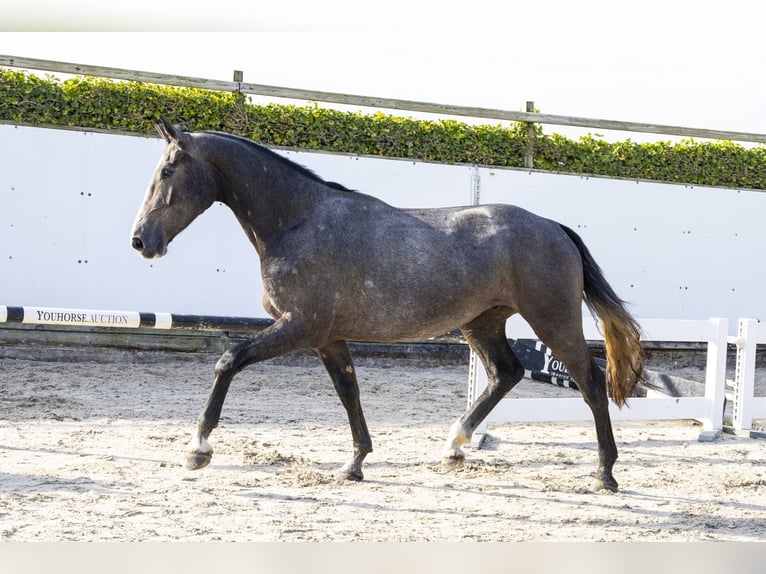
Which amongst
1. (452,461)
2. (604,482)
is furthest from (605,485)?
(452,461)

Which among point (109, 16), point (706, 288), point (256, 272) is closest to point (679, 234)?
point (706, 288)

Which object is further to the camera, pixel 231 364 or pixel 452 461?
pixel 452 461

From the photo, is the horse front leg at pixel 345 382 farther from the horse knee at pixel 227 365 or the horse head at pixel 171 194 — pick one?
the horse head at pixel 171 194

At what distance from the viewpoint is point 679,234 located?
10.3 metres

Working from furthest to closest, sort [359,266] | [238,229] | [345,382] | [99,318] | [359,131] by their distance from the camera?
1. [359,131]
2. [238,229]
3. [99,318]
4. [345,382]
5. [359,266]

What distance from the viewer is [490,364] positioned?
4.67 m

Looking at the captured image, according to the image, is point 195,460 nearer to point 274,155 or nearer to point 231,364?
point 231,364

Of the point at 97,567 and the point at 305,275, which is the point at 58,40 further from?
the point at 97,567

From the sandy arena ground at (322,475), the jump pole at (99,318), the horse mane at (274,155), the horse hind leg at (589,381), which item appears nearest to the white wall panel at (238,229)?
the sandy arena ground at (322,475)

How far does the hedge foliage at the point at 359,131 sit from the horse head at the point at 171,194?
4.27 m

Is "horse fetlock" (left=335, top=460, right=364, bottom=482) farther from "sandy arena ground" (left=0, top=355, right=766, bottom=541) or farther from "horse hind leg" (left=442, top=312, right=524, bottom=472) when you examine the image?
"horse hind leg" (left=442, top=312, right=524, bottom=472)

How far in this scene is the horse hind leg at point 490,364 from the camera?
14.9ft

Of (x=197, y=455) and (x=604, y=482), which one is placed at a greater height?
(x=197, y=455)

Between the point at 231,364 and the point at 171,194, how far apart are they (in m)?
0.89
